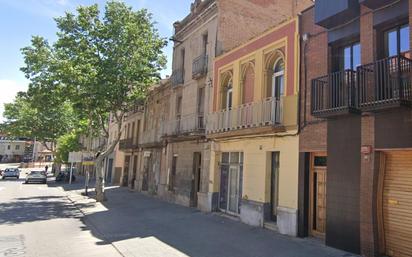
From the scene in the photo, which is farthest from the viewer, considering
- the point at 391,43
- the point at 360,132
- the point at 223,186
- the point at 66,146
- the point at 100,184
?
the point at 66,146

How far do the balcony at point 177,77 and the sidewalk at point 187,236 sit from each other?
789cm

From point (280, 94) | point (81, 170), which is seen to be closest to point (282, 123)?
point (280, 94)

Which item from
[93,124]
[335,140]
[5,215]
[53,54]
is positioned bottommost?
[5,215]

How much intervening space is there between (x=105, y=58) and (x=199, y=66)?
5.25 meters

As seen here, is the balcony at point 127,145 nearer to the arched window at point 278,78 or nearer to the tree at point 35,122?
the tree at point 35,122

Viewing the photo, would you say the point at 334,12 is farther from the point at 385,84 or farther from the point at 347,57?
the point at 385,84

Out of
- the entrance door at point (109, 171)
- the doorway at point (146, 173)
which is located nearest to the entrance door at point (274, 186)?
the doorway at point (146, 173)

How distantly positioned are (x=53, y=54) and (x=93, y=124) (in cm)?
573

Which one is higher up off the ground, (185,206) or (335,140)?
(335,140)

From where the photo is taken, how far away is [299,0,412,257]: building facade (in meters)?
8.41

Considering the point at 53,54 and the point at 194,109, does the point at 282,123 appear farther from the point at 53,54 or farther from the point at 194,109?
the point at 53,54

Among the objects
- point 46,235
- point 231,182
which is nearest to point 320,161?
point 231,182

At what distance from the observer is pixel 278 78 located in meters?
13.8

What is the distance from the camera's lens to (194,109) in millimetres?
19500
